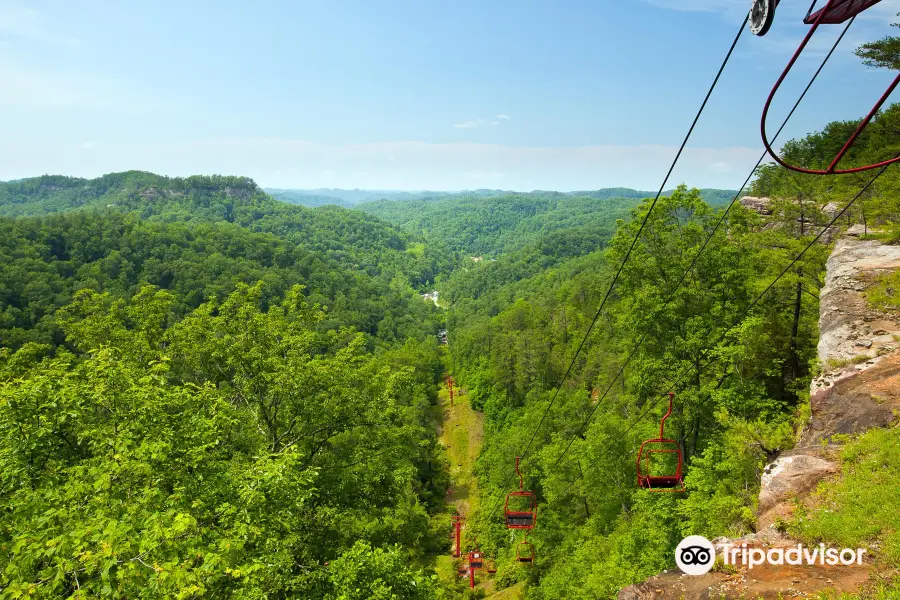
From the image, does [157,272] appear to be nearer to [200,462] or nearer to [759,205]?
[200,462]

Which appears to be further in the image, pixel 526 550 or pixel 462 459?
pixel 462 459

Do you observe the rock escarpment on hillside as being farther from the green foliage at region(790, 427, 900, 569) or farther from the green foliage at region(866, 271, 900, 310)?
the green foliage at region(790, 427, 900, 569)

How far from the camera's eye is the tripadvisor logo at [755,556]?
6973mm

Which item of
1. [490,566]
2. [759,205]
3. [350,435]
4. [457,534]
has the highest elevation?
[759,205]

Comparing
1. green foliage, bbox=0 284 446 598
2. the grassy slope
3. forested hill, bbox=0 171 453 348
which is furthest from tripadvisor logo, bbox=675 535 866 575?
forested hill, bbox=0 171 453 348

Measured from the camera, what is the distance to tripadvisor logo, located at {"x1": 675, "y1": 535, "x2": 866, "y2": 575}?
22.9 feet

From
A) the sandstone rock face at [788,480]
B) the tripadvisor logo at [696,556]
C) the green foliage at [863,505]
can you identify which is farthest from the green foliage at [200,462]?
the green foliage at [863,505]

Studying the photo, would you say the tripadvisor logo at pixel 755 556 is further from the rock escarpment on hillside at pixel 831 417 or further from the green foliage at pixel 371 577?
the green foliage at pixel 371 577

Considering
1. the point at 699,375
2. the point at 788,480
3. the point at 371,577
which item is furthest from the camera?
the point at 699,375

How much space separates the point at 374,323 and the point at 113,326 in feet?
292

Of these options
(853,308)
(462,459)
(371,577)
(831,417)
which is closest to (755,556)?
(831,417)

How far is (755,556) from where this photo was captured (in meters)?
7.48

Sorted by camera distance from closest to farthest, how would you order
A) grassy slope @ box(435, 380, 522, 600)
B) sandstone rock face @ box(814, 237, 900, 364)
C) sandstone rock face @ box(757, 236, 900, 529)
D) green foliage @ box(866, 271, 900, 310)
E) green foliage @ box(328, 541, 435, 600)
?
sandstone rock face @ box(757, 236, 900, 529) < green foliage @ box(328, 541, 435, 600) < sandstone rock face @ box(814, 237, 900, 364) < green foliage @ box(866, 271, 900, 310) < grassy slope @ box(435, 380, 522, 600)

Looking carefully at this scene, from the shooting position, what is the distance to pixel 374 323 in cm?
10531
